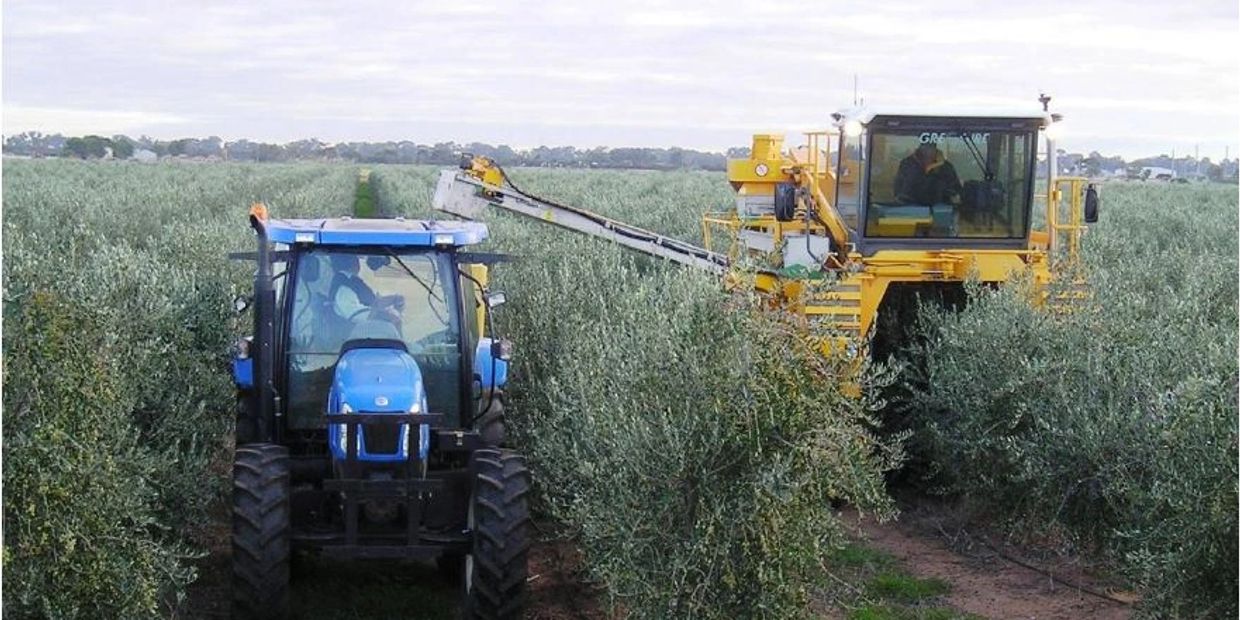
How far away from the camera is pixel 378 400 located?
7461 millimetres

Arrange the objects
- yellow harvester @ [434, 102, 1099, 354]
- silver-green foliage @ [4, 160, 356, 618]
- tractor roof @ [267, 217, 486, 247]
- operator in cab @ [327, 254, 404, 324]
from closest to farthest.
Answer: silver-green foliage @ [4, 160, 356, 618]
tractor roof @ [267, 217, 486, 247]
operator in cab @ [327, 254, 404, 324]
yellow harvester @ [434, 102, 1099, 354]

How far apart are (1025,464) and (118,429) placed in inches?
206

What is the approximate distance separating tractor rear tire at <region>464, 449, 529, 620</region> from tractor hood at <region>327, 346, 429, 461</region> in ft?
1.33

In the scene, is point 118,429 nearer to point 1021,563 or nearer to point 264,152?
point 1021,563

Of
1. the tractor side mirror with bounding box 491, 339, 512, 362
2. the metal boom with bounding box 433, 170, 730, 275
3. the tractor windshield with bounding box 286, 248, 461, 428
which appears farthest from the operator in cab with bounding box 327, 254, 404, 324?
the metal boom with bounding box 433, 170, 730, 275

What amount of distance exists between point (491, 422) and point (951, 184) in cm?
515

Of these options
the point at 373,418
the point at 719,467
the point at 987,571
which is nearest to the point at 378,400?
the point at 373,418

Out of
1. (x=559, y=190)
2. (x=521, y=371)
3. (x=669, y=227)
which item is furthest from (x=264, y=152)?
(x=521, y=371)

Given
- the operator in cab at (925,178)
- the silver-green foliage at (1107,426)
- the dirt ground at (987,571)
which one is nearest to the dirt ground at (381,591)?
the dirt ground at (987,571)

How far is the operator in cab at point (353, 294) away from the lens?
8133 millimetres

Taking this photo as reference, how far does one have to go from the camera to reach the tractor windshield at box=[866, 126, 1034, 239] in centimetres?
1197

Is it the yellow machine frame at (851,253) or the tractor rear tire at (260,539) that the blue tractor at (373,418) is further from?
the yellow machine frame at (851,253)

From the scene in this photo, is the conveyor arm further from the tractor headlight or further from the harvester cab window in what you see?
the tractor headlight

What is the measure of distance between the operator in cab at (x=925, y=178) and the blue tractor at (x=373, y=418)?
4615 mm
